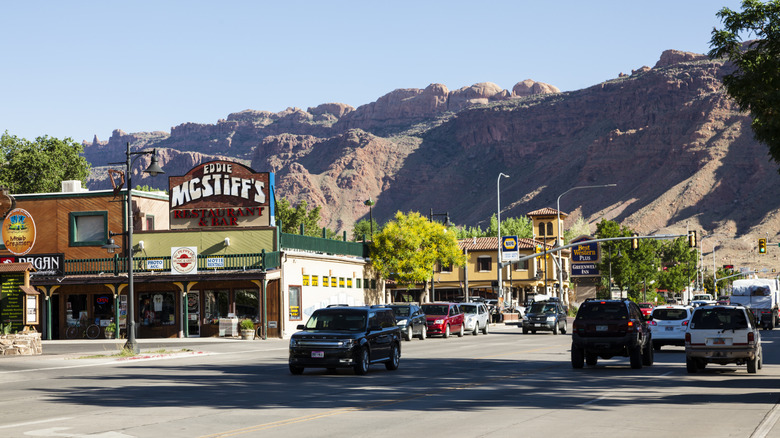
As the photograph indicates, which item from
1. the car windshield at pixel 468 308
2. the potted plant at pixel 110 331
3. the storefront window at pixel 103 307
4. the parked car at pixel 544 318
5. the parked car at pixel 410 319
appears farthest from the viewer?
the car windshield at pixel 468 308

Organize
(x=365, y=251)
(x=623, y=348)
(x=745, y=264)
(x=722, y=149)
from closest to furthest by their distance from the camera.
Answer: (x=623, y=348) → (x=365, y=251) → (x=745, y=264) → (x=722, y=149)

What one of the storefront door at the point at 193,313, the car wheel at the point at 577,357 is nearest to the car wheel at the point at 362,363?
the car wheel at the point at 577,357

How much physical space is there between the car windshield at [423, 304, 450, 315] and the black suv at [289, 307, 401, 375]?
22929mm

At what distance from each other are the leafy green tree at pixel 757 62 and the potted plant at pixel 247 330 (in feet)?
100.0

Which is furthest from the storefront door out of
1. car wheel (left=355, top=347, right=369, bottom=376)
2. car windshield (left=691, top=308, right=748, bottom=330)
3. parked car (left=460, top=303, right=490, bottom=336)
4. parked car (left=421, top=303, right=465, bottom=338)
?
car windshield (left=691, top=308, right=748, bottom=330)

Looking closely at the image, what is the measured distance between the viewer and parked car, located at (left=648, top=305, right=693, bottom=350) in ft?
113

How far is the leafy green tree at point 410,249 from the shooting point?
6531 centimetres

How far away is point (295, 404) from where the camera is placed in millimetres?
17172

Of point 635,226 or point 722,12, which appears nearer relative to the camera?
point 722,12

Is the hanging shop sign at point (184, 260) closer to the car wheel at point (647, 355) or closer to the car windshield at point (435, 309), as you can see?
the car windshield at point (435, 309)

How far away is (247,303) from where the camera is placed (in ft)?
167

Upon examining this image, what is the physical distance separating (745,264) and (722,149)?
3354 centimetres

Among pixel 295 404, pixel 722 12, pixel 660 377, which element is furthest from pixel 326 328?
pixel 722 12

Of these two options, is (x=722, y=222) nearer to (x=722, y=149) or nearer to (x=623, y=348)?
(x=722, y=149)
